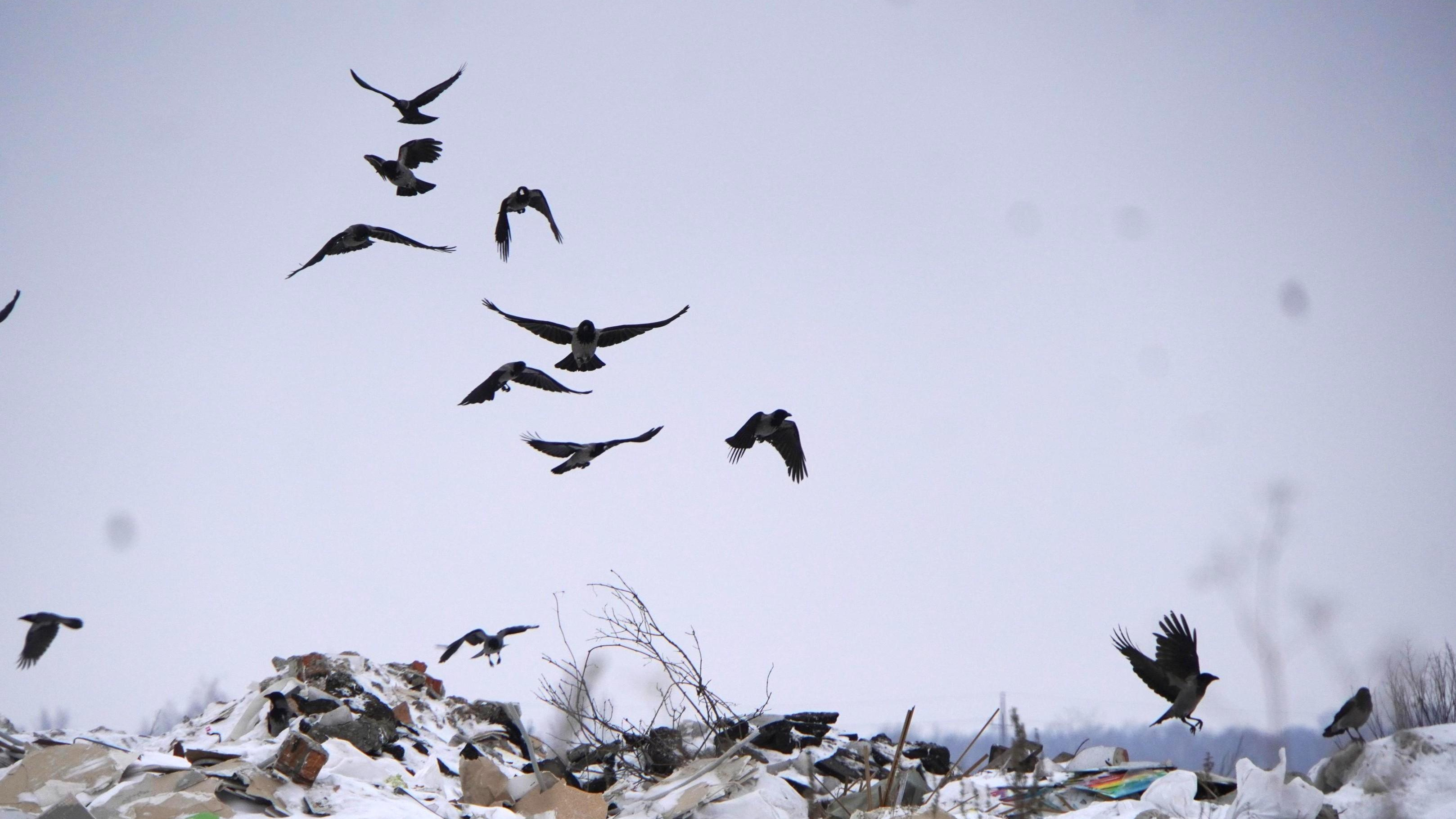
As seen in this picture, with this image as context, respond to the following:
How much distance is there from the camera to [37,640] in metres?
7.84

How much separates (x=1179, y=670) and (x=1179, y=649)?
15 centimetres

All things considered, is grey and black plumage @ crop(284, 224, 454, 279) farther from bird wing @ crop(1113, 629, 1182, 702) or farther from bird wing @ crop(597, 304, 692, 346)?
bird wing @ crop(1113, 629, 1182, 702)

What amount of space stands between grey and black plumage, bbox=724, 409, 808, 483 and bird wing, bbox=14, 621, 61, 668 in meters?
5.39

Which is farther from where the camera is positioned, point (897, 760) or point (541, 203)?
point (541, 203)

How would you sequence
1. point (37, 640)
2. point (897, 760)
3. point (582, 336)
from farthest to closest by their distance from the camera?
point (37, 640) → point (582, 336) → point (897, 760)

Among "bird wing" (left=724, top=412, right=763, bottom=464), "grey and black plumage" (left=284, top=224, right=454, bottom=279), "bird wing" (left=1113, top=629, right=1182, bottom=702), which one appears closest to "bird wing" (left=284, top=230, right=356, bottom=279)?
"grey and black plumage" (left=284, top=224, right=454, bottom=279)

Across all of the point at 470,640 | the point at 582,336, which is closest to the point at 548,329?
the point at 582,336

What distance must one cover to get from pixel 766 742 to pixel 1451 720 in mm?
6031

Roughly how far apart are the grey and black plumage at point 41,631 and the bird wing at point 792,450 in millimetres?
5419

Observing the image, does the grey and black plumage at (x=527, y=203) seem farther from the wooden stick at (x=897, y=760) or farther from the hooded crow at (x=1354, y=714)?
the hooded crow at (x=1354, y=714)

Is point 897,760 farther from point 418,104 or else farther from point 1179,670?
point 418,104

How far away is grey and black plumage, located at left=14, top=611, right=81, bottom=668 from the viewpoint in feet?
25.5

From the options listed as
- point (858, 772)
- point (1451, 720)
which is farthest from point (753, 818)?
point (1451, 720)

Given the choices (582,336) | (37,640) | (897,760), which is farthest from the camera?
(37,640)
